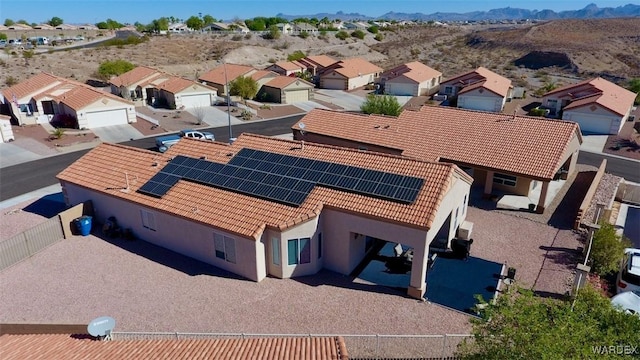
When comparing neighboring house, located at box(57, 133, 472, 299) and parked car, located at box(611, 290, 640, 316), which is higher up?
neighboring house, located at box(57, 133, 472, 299)

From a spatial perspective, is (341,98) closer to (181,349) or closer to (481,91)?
(481,91)

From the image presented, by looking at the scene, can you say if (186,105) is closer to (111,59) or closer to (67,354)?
(111,59)

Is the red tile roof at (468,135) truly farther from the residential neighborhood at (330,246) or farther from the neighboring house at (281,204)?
the neighboring house at (281,204)

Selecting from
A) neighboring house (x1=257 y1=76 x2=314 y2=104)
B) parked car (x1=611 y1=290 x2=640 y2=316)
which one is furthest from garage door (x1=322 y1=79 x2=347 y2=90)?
parked car (x1=611 y1=290 x2=640 y2=316)

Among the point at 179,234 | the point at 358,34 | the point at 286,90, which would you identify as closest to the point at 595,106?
the point at 286,90

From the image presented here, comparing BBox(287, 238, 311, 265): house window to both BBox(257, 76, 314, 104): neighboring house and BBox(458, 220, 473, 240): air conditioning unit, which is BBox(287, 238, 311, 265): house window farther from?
BBox(257, 76, 314, 104): neighboring house

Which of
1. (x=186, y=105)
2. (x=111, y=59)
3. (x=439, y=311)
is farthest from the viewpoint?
(x=111, y=59)

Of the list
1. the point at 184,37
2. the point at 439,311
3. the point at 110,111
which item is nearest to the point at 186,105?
the point at 110,111
